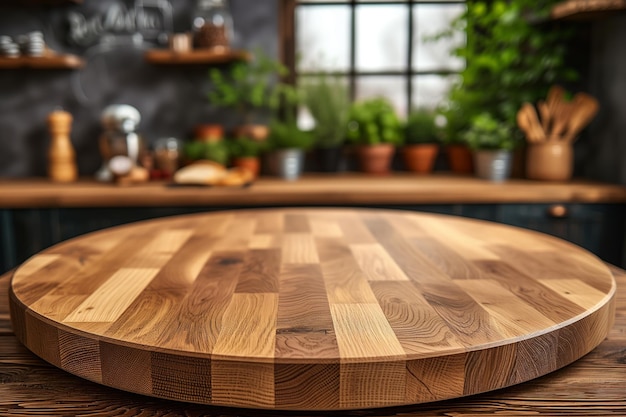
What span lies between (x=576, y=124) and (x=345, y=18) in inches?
49.5

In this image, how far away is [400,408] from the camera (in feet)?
2.53

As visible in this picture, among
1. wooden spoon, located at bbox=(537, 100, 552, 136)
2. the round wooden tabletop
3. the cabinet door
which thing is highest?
wooden spoon, located at bbox=(537, 100, 552, 136)

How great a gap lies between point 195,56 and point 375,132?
3.03ft

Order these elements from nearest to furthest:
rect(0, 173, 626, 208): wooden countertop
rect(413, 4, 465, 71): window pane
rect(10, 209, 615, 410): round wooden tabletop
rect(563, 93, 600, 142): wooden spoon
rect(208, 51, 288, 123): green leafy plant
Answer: rect(10, 209, 615, 410): round wooden tabletop < rect(0, 173, 626, 208): wooden countertop < rect(563, 93, 600, 142): wooden spoon < rect(208, 51, 288, 123): green leafy plant < rect(413, 4, 465, 71): window pane

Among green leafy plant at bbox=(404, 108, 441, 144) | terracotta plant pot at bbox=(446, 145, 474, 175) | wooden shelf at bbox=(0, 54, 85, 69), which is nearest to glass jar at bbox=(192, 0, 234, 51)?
wooden shelf at bbox=(0, 54, 85, 69)

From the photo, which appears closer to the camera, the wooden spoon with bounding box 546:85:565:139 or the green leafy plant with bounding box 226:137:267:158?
the wooden spoon with bounding box 546:85:565:139

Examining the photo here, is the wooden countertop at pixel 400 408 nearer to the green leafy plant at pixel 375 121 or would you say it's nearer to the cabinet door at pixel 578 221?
the cabinet door at pixel 578 221

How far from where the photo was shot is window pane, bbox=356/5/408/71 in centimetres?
320

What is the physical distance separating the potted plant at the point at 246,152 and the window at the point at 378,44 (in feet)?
1.70

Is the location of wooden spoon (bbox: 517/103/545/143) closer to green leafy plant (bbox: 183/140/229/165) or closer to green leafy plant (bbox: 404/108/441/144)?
green leafy plant (bbox: 404/108/441/144)

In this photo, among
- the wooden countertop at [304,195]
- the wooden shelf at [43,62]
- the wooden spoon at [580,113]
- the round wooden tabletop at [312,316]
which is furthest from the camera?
the wooden shelf at [43,62]

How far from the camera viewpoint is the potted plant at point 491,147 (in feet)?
8.97

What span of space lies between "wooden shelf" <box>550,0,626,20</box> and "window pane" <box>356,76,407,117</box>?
82cm

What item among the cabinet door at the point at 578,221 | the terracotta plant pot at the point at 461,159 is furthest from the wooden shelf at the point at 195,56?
the cabinet door at the point at 578,221
